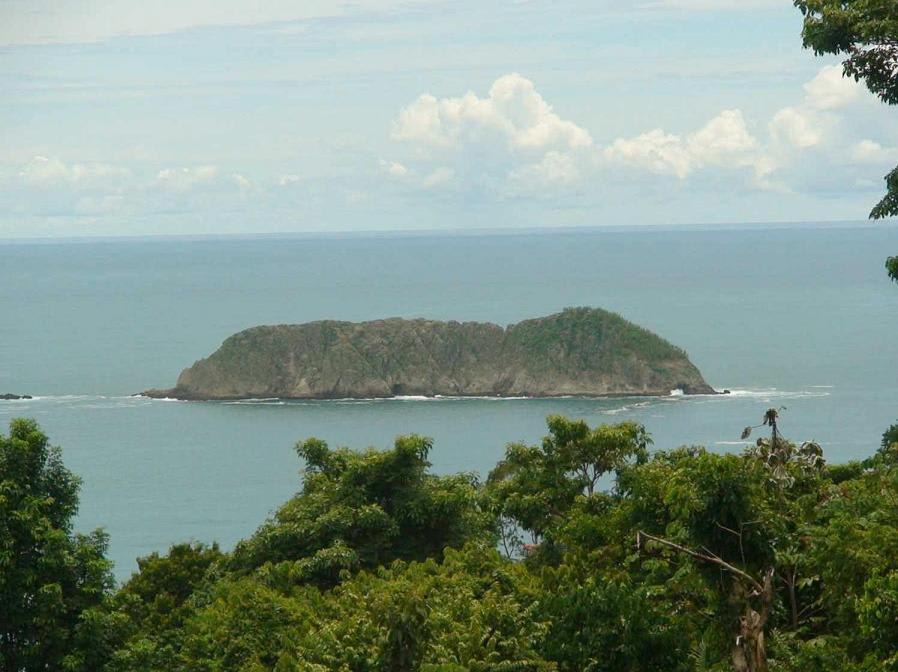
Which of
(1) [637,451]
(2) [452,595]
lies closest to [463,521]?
(1) [637,451]

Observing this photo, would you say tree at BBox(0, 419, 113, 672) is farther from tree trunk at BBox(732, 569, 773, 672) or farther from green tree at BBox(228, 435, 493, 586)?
tree trunk at BBox(732, 569, 773, 672)

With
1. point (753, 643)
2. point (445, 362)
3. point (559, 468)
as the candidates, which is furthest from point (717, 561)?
point (445, 362)

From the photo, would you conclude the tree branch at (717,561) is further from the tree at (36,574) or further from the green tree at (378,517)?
the green tree at (378,517)

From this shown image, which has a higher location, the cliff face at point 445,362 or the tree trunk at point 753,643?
the cliff face at point 445,362

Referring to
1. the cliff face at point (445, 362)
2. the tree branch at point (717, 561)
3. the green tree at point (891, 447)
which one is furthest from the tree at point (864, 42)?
the cliff face at point (445, 362)

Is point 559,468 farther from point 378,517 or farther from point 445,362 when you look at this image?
point 445,362
